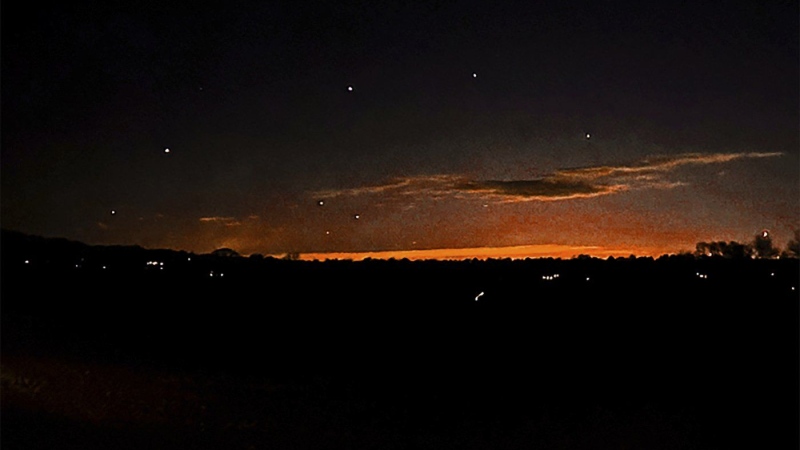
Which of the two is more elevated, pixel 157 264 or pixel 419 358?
pixel 157 264

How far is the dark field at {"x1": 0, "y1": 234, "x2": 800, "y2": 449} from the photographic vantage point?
934 cm

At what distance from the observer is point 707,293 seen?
1923 cm

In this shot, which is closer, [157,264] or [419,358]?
[419,358]

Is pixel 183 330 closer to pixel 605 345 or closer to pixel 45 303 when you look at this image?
pixel 45 303

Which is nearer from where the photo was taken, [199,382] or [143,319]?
[199,382]

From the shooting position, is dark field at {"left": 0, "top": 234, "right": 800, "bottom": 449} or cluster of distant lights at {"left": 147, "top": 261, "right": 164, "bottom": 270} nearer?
dark field at {"left": 0, "top": 234, "right": 800, "bottom": 449}

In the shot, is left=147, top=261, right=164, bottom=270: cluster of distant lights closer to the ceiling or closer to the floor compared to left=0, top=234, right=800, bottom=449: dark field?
closer to the ceiling

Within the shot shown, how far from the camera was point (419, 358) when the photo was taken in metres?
15.2

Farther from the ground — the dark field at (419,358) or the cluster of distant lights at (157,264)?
the cluster of distant lights at (157,264)

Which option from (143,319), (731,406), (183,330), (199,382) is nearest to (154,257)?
(143,319)

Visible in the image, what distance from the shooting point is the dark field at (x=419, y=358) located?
9.34 m

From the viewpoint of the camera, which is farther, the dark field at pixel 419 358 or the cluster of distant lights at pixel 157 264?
the cluster of distant lights at pixel 157 264

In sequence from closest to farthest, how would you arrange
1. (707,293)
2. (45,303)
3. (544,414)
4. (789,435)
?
(789,435) → (544,414) → (707,293) → (45,303)

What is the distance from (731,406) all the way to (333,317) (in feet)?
37.7
